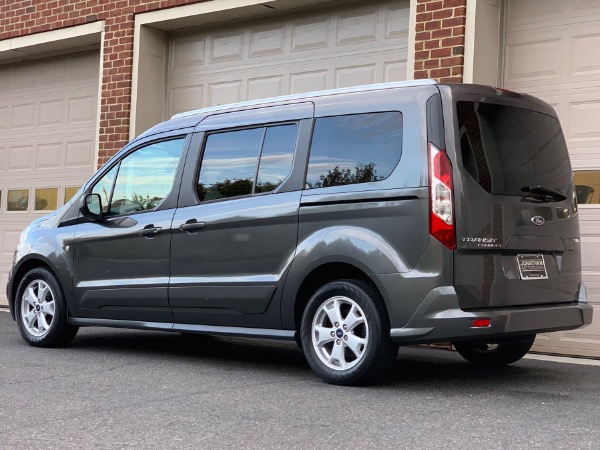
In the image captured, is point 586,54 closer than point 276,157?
No

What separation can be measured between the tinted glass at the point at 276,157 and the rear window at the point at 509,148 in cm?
126

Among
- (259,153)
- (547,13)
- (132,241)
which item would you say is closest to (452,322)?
(259,153)

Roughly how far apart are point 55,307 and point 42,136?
5.87 m

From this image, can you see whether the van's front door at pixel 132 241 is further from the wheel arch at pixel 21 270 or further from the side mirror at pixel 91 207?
the wheel arch at pixel 21 270

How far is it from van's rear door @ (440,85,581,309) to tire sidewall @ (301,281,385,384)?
558 millimetres

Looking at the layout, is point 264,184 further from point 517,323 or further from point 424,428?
point 424,428

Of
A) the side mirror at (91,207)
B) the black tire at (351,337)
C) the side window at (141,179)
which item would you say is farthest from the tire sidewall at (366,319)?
the side mirror at (91,207)

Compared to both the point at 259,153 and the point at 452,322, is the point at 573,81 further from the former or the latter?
the point at 452,322

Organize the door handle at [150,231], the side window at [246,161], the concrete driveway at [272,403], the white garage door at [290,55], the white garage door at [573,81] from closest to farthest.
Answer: the concrete driveway at [272,403], the side window at [246,161], the door handle at [150,231], the white garage door at [573,81], the white garage door at [290,55]

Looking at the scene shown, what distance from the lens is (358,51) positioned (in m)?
10.1

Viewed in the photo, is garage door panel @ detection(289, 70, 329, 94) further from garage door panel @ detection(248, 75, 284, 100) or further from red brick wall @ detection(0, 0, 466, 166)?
red brick wall @ detection(0, 0, 466, 166)

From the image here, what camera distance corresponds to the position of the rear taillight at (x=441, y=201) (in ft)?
18.7

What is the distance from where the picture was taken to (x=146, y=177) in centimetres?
765

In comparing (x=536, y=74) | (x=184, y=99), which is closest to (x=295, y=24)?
(x=184, y=99)
